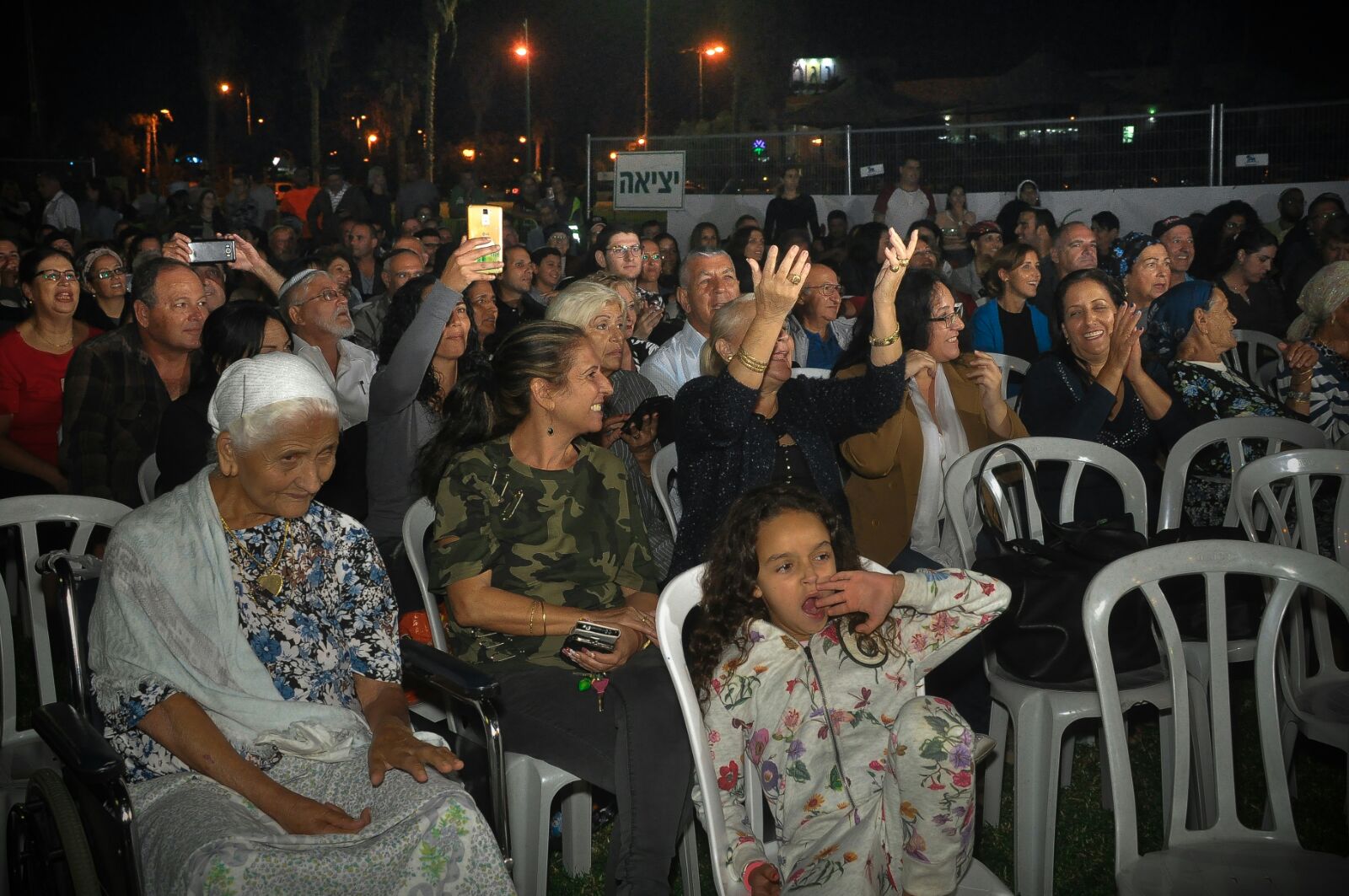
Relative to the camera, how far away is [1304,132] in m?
10.8

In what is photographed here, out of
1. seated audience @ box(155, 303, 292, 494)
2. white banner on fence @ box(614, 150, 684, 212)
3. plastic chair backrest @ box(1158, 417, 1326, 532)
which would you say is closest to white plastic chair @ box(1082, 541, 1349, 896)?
plastic chair backrest @ box(1158, 417, 1326, 532)

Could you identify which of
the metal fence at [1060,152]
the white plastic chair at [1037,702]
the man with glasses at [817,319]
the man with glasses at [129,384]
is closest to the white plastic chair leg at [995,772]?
the white plastic chair at [1037,702]

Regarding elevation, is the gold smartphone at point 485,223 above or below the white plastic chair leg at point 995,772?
above

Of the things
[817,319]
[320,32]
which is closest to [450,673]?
[817,319]

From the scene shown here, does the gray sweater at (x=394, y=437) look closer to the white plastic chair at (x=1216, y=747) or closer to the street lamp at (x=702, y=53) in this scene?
the white plastic chair at (x=1216, y=747)

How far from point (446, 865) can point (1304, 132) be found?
1109 centimetres

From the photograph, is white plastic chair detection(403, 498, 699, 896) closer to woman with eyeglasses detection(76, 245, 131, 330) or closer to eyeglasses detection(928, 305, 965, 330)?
eyeglasses detection(928, 305, 965, 330)

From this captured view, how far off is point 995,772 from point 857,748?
4.21 feet

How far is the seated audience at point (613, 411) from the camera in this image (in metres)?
4.24

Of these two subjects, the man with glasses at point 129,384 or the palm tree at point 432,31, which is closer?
the man with glasses at point 129,384

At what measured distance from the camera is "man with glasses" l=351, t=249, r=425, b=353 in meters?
6.42

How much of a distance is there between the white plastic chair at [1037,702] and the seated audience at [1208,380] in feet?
1.84

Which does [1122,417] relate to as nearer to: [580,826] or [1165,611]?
[1165,611]

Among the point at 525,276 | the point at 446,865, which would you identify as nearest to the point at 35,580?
the point at 446,865
